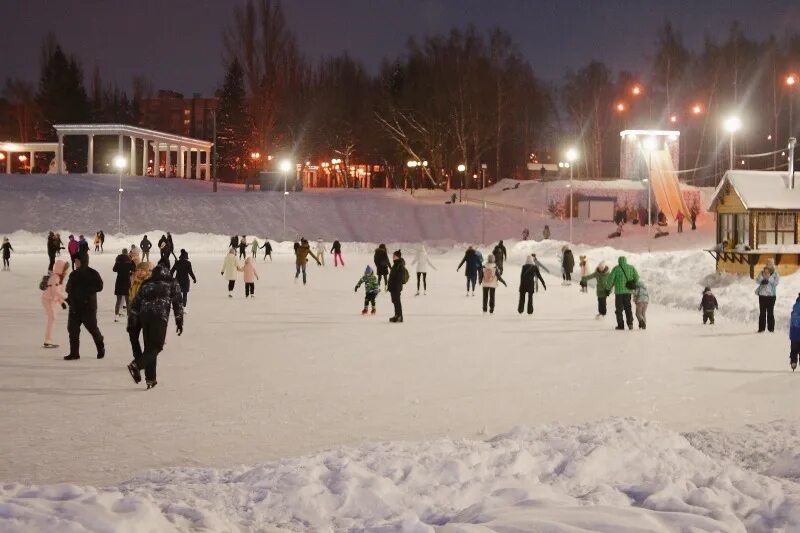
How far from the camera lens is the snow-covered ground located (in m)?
5.07

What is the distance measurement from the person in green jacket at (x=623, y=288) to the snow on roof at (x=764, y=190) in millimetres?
12680

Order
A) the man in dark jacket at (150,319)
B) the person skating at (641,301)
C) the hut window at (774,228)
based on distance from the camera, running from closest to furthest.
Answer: the man in dark jacket at (150,319) < the person skating at (641,301) < the hut window at (774,228)

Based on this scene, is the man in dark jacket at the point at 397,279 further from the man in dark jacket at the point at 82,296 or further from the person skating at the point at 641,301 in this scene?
the man in dark jacket at the point at 82,296

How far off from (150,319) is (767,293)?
10.1 meters

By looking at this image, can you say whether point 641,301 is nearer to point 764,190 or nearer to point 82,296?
point 82,296

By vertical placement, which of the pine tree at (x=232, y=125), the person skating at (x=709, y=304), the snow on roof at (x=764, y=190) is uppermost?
the pine tree at (x=232, y=125)

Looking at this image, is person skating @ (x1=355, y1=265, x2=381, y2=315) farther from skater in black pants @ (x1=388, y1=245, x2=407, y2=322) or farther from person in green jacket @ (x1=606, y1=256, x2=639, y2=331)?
person in green jacket @ (x1=606, y1=256, x2=639, y2=331)

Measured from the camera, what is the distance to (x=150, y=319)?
9.42 meters

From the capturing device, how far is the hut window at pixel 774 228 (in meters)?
26.4

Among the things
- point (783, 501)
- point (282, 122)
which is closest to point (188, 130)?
point (282, 122)

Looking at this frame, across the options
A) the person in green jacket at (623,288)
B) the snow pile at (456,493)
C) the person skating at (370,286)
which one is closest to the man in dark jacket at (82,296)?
the snow pile at (456,493)

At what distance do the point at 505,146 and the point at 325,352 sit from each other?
74499mm

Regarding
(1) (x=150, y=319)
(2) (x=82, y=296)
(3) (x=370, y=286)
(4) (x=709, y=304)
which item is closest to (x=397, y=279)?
(3) (x=370, y=286)

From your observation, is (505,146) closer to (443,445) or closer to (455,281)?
(455,281)
